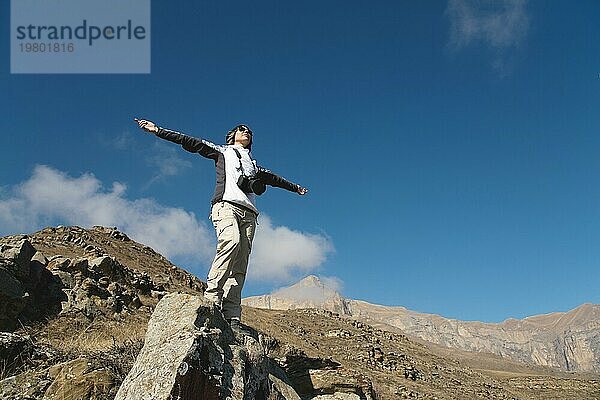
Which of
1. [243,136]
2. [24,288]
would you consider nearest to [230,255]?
[243,136]

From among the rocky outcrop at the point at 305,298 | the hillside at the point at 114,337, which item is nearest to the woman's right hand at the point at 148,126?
the hillside at the point at 114,337

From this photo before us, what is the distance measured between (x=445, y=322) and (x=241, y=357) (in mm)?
159205

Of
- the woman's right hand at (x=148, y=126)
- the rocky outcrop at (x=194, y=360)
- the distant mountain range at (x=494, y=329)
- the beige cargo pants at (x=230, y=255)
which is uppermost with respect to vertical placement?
the woman's right hand at (x=148, y=126)

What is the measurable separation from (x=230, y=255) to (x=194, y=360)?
1.48 m

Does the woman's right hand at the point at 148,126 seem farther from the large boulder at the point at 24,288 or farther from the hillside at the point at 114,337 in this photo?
the large boulder at the point at 24,288

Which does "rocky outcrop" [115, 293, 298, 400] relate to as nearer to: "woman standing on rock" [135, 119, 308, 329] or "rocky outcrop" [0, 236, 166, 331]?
"woman standing on rock" [135, 119, 308, 329]

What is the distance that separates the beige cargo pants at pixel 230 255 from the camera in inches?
191

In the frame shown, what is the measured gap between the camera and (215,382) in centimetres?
366

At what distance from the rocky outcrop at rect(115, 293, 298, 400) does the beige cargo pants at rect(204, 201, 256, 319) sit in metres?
0.43

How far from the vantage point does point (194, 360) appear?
3.50m

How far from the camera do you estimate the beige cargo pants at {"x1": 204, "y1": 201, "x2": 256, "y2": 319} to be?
16.0 feet

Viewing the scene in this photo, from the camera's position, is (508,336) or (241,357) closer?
(241,357)

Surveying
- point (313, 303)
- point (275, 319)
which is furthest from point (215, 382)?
point (313, 303)

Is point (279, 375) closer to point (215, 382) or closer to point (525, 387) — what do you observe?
point (215, 382)
